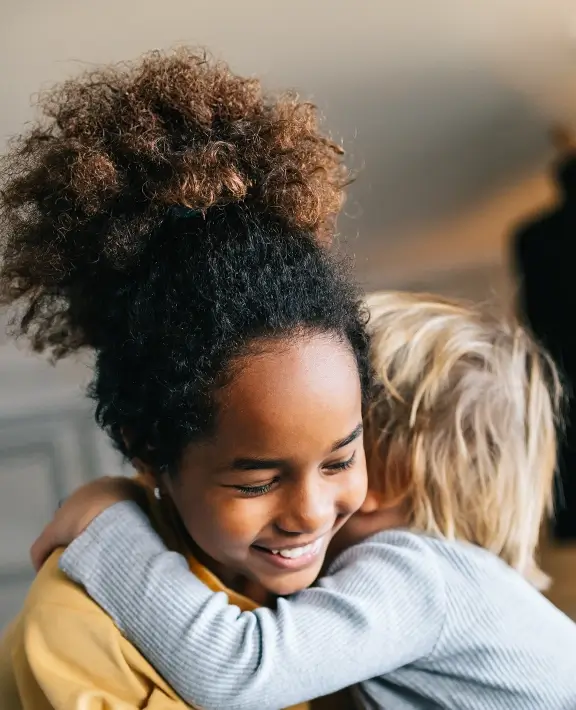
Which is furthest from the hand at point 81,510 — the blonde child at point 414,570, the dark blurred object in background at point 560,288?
the dark blurred object in background at point 560,288

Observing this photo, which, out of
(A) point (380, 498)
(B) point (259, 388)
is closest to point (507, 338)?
(A) point (380, 498)

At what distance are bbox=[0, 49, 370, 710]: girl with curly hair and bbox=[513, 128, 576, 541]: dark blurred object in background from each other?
39 centimetres

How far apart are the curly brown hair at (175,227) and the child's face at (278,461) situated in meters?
0.02

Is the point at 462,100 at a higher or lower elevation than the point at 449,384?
higher

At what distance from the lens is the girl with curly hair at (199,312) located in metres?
0.65

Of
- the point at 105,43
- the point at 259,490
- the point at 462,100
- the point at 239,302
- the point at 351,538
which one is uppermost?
the point at 105,43

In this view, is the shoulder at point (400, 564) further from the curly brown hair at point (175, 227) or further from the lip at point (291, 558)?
the curly brown hair at point (175, 227)

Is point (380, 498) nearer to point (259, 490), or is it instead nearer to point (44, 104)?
point (259, 490)

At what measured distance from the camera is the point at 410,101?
1215 millimetres

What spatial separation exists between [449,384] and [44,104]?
45cm

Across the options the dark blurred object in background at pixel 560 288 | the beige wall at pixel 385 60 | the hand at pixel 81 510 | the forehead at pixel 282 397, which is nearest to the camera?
the forehead at pixel 282 397

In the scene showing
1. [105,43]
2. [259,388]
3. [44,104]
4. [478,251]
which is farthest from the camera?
[478,251]

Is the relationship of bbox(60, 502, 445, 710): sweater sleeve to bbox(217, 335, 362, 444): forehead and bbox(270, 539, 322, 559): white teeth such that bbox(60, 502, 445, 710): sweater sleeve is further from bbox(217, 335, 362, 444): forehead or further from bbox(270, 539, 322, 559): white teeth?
bbox(217, 335, 362, 444): forehead

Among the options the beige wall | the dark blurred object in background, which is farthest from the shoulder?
the beige wall
